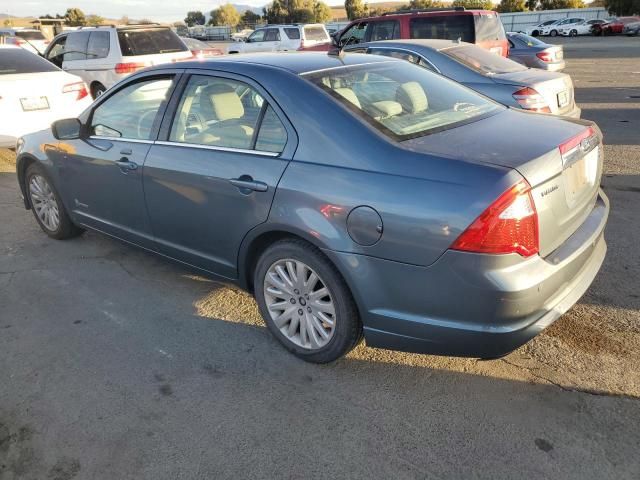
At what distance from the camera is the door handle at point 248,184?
113 inches

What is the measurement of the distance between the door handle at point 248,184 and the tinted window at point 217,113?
0.20 metres

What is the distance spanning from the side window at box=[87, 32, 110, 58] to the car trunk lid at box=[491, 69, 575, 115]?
7.71m

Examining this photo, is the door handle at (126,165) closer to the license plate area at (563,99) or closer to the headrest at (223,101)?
the headrest at (223,101)

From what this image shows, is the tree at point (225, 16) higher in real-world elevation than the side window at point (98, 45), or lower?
higher

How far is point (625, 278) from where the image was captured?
3.78 m

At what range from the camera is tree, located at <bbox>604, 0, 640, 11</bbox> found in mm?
46237

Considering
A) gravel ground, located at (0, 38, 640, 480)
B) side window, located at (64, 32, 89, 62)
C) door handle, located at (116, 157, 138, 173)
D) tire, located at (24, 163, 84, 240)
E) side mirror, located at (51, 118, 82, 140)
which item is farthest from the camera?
side window, located at (64, 32, 89, 62)

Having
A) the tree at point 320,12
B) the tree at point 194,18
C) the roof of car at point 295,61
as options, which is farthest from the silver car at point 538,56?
the tree at point 194,18

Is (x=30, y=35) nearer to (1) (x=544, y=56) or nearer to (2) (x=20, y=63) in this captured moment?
(2) (x=20, y=63)

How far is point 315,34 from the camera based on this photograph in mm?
19203

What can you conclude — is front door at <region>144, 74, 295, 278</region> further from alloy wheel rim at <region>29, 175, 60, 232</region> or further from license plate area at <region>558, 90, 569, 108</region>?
license plate area at <region>558, 90, 569, 108</region>

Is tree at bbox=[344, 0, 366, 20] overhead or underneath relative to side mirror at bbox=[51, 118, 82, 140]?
overhead

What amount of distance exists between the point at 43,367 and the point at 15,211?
3.42 m

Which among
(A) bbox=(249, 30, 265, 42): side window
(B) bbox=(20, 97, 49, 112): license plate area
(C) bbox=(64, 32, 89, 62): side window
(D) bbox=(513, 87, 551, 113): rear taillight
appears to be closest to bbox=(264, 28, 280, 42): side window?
(A) bbox=(249, 30, 265, 42): side window
